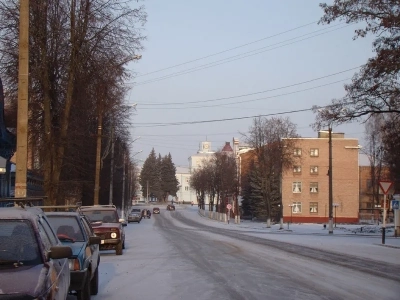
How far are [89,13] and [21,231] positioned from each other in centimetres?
2193

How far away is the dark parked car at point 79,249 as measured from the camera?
35.9 ft

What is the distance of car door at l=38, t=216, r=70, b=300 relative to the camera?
24.4 feet

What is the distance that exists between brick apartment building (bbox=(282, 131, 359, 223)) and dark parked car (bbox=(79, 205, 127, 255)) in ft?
224

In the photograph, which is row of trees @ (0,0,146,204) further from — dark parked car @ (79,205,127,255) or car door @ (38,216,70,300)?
car door @ (38,216,70,300)

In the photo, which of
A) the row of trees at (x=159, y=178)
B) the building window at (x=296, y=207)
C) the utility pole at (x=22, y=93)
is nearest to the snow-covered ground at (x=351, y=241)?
the utility pole at (x=22, y=93)

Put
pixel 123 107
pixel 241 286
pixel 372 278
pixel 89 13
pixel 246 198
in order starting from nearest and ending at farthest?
pixel 241 286 < pixel 372 278 < pixel 89 13 < pixel 123 107 < pixel 246 198

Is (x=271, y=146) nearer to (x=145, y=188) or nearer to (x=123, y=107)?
(x=123, y=107)

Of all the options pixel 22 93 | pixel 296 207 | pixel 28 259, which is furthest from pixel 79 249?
pixel 296 207

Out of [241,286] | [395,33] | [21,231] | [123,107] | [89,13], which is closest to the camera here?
[21,231]

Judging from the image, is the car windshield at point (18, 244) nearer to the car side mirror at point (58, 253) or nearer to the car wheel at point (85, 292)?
the car side mirror at point (58, 253)

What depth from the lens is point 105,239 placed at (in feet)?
75.5

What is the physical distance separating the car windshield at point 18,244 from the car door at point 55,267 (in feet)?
0.63

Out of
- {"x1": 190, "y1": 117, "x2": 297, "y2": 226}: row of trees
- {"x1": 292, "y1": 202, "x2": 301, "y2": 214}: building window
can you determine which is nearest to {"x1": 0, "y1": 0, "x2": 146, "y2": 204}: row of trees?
{"x1": 190, "y1": 117, "x2": 297, "y2": 226}: row of trees

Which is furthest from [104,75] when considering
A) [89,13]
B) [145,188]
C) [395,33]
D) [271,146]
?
[145,188]
